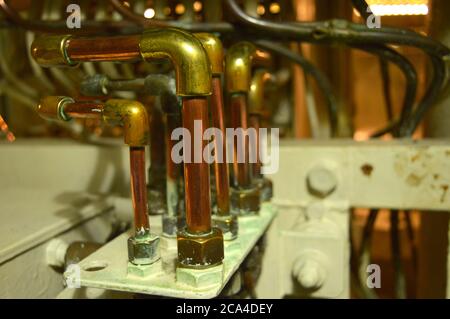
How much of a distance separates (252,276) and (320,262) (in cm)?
15

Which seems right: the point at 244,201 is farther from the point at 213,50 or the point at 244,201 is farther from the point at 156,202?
the point at 213,50

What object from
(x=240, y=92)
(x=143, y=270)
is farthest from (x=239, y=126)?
(x=143, y=270)

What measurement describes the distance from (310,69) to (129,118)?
0.45 m

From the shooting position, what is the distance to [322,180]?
763 mm

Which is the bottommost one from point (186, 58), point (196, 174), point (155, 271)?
point (155, 271)

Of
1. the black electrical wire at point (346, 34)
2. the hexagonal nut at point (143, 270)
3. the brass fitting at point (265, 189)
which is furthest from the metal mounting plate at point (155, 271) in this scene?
the black electrical wire at point (346, 34)

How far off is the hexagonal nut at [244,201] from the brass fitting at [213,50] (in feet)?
0.64

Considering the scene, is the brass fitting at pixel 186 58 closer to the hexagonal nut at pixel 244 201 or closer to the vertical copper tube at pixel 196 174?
the vertical copper tube at pixel 196 174

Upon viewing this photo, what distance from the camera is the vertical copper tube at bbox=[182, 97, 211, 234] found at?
436 millimetres

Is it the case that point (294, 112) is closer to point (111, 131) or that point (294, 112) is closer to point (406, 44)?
point (406, 44)

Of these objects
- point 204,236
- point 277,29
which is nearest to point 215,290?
point 204,236

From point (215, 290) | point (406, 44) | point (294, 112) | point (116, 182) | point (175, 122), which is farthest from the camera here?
point (294, 112)

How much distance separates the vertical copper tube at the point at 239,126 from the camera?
634mm

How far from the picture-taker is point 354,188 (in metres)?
0.77
